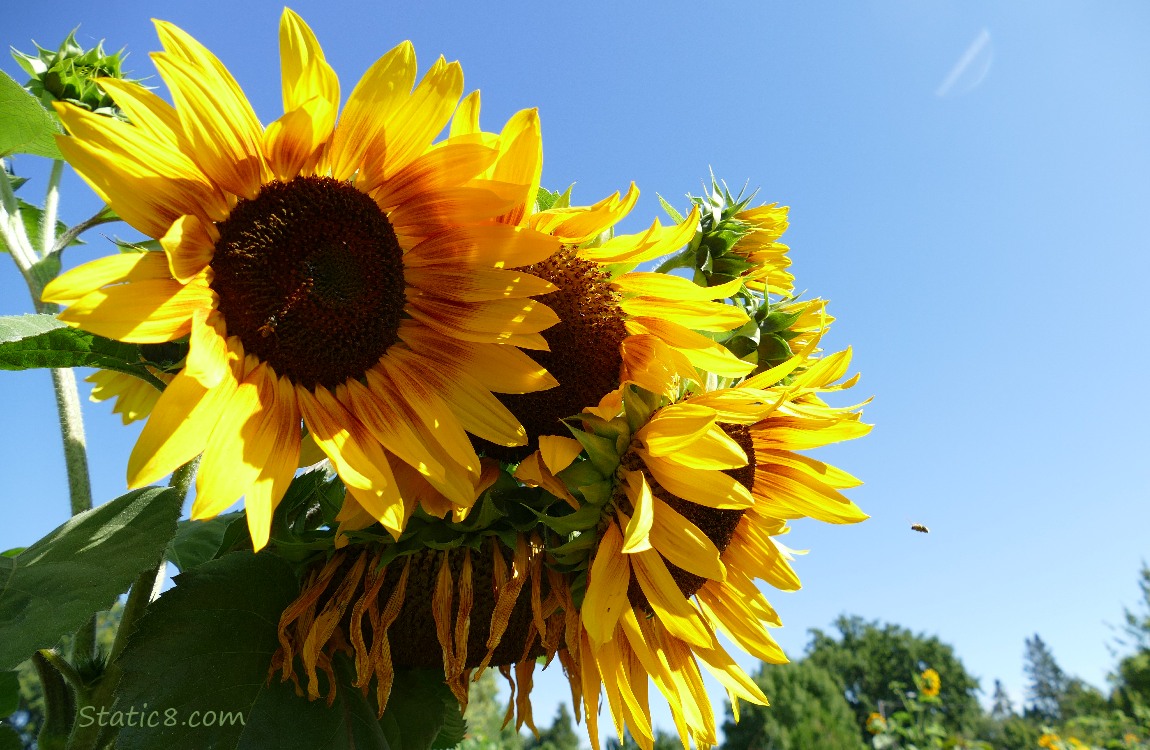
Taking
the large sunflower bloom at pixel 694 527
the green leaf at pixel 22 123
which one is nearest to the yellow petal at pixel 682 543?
the large sunflower bloom at pixel 694 527

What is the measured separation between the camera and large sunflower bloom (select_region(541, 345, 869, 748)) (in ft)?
3.02

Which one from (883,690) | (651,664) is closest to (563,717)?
(883,690)

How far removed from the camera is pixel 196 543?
120 cm

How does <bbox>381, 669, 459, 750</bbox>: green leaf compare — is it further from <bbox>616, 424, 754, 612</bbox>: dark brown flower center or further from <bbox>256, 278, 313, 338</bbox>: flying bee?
<bbox>256, 278, 313, 338</bbox>: flying bee

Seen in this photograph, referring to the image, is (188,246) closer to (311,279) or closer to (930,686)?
(311,279)

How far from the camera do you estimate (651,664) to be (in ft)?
3.44

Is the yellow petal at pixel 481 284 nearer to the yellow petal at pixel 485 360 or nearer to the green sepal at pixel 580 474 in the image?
the yellow petal at pixel 485 360

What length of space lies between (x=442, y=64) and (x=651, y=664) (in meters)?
0.78

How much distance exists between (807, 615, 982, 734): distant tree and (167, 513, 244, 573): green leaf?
43.3 meters

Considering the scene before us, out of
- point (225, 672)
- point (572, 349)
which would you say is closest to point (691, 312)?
point (572, 349)

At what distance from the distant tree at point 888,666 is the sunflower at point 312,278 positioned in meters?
43.5

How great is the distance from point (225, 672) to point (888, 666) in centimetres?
4652

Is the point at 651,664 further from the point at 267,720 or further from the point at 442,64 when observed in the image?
the point at 442,64

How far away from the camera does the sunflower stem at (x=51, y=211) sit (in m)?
1.31
